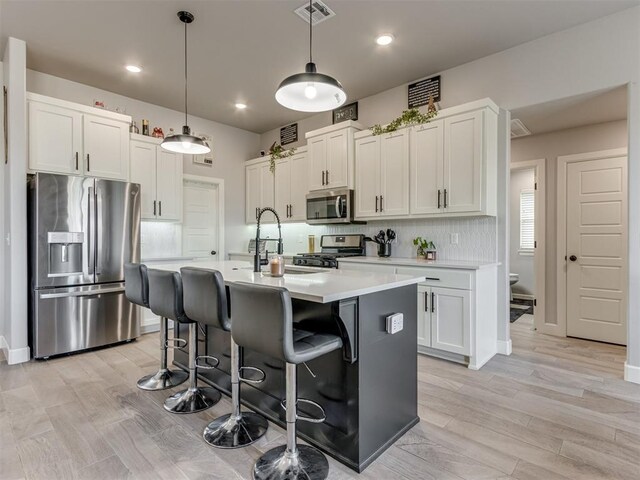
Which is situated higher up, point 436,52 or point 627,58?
point 436,52

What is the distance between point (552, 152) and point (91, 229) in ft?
17.9

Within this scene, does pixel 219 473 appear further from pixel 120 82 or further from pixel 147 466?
pixel 120 82

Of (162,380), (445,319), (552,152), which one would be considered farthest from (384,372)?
(552,152)

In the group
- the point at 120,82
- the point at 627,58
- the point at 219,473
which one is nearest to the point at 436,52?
the point at 627,58

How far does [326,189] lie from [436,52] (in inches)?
78.1

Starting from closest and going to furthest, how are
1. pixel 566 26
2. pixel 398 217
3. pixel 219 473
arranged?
pixel 219 473, pixel 566 26, pixel 398 217

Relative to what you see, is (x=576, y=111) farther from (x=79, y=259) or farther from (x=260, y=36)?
(x=79, y=259)

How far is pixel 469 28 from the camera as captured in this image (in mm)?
3074

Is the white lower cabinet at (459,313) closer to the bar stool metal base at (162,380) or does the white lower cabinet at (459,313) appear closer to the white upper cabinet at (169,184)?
the bar stool metal base at (162,380)

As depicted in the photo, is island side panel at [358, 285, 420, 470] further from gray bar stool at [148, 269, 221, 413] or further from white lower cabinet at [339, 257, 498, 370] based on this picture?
gray bar stool at [148, 269, 221, 413]

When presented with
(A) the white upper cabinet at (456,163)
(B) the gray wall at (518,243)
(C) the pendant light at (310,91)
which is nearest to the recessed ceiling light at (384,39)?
(A) the white upper cabinet at (456,163)

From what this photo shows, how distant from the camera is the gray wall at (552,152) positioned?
163 inches

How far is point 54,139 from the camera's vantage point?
141 inches

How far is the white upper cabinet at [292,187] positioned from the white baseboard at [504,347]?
2.94m
